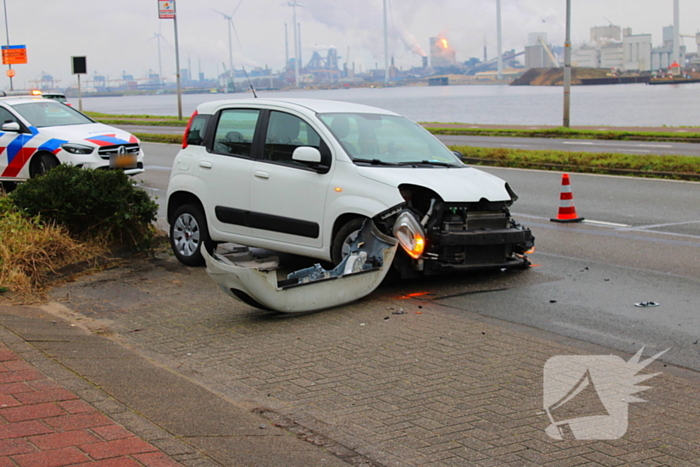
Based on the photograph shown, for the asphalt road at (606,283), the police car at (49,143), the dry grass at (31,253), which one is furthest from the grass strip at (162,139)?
the dry grass at (31,253)

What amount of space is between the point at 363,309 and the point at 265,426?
113 inches

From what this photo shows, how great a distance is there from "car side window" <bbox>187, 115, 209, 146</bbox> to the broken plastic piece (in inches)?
82.2

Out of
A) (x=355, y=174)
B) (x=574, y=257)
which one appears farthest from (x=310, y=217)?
(x=574, y=257)

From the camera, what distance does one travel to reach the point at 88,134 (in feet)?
52.5

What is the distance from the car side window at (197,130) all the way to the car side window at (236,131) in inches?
8.0

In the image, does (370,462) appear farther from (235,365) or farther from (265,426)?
(235,365)

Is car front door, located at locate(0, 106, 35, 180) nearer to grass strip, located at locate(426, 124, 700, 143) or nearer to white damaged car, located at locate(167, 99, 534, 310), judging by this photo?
white damaged car, located at locate(167, 99, 534, 310)

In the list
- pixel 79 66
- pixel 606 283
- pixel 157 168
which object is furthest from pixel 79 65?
pixel 606 283

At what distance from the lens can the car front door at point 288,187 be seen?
27.4ft

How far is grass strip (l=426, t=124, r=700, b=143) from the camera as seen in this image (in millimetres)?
28672

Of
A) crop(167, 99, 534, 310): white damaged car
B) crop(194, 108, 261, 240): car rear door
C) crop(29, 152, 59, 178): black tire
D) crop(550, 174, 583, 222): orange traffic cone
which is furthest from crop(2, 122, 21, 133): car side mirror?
crop(550, 174, 583, 222): orange traffic cone

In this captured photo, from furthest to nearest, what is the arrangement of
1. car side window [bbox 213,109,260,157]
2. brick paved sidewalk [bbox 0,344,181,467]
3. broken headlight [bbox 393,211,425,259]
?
car side window [bbox 213,109,260,157] < broken headlight [bbox 393,211,425,259] < brick paved sidewalk [bbox 0,344,181,467]

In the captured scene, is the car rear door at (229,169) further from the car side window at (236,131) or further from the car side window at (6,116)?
the car side window at (6,116)

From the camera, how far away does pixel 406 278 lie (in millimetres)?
8180
